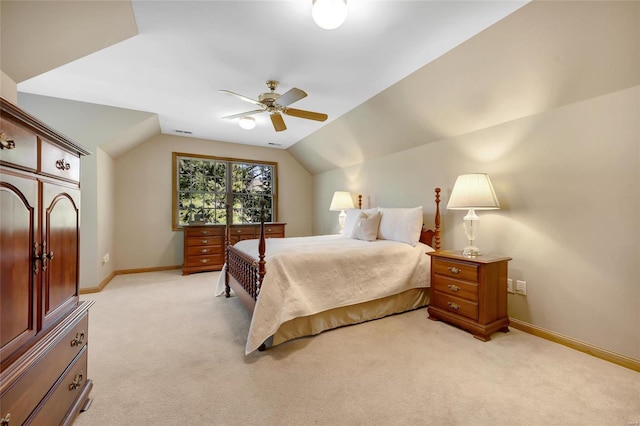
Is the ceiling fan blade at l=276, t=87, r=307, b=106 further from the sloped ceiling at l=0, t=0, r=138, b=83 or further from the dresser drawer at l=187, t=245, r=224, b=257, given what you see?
the dresser drawer at l=187, t=245, r=224, b=257

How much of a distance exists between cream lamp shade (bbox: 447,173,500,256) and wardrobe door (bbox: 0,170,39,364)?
2.97 m

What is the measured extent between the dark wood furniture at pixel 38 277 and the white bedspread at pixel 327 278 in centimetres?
108

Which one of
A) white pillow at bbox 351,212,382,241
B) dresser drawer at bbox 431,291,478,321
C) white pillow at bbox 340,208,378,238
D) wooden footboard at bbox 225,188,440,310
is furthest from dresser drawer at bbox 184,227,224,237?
dresser drawer at bbox 431,291,478,321

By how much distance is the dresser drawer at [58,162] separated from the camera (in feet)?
4.06

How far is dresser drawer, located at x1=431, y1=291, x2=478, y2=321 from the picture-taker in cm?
249

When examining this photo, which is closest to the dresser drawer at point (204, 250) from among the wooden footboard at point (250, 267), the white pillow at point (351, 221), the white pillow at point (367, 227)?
the wooden footboard at point (250, 267)

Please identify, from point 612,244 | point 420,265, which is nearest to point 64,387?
point 420,265

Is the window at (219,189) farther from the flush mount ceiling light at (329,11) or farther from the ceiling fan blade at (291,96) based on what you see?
the flush mount ceiling light at (329,11)

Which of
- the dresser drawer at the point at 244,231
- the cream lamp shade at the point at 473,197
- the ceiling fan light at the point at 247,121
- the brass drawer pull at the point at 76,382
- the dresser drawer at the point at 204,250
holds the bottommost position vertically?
the brass drawer pull at the point at 76,382

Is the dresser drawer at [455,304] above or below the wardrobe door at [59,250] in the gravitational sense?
below

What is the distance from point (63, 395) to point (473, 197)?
317 centimetres

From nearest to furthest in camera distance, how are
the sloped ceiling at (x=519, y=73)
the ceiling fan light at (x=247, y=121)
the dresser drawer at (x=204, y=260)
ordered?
1. the sloped ceiling at (x=519, y=73)
2. the ceiling fan light at (x=247, y=121)
3. the dresser drawer at (x=204, y=260)

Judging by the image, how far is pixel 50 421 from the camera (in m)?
1.21

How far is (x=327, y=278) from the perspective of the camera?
2607 millimetres
